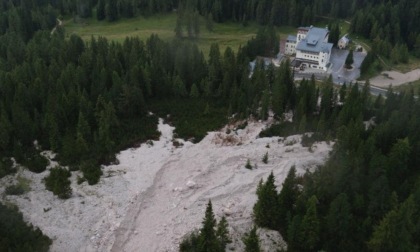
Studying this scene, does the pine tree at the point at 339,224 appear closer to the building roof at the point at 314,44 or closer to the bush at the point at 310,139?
the bush at the point at 310,139

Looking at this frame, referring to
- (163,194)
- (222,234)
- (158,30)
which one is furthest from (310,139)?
(158,30)

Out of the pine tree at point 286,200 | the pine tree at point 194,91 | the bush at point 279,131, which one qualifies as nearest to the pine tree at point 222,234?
the pine tree at point 286,200

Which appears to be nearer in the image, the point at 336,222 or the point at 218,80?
the point at 336,222

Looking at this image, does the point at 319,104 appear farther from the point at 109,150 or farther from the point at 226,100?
the point at 109,150

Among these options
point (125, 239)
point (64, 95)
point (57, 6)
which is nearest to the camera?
point (125, 239)

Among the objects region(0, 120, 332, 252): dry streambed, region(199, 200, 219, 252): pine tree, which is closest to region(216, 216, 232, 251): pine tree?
region(199, 200, 219, 252): pine tree

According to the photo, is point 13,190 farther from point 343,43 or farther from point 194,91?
point 343,43

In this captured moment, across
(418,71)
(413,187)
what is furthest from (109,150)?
(418,71)
